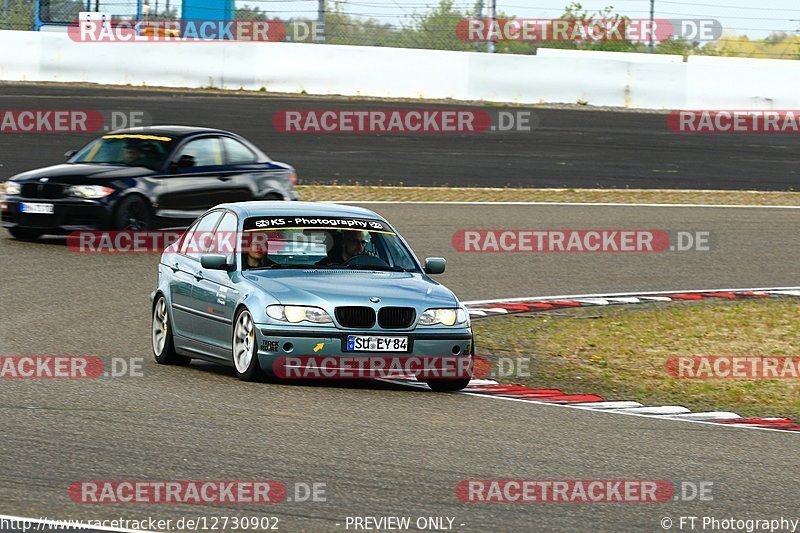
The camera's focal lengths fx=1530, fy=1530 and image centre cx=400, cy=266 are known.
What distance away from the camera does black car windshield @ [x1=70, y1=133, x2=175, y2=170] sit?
59.3 feet

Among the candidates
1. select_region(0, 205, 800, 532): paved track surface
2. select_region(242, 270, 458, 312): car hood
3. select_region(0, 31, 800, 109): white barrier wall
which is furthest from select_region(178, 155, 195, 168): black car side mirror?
select_region(0, 31, 800, 109): white barrier wall

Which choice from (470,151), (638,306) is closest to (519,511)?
(638,306)

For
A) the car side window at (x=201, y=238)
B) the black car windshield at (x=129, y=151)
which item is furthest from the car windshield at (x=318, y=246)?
the black car windshield at (x=129, y=151)

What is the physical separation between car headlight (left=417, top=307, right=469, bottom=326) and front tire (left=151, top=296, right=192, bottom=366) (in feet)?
7.16

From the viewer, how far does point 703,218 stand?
22.0 m

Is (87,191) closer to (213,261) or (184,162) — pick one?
(184,162)

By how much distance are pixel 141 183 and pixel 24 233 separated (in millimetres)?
1545

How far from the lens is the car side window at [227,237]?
11.0m

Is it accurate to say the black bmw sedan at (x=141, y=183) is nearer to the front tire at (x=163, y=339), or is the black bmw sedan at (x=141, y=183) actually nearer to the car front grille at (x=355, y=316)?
the front tire at (x=163, y=339)

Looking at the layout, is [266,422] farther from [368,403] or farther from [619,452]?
[619,452]

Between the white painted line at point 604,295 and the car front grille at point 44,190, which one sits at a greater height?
the car front grille at point 44,190

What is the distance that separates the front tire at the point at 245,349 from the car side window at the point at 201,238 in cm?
116

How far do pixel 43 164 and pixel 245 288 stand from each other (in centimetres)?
1435

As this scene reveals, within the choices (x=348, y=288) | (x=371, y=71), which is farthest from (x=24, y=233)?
(x=371, y=71)
